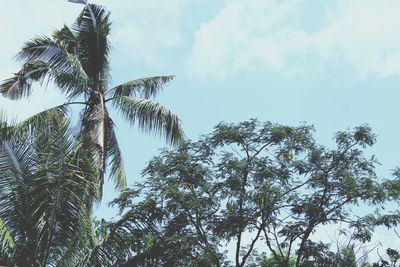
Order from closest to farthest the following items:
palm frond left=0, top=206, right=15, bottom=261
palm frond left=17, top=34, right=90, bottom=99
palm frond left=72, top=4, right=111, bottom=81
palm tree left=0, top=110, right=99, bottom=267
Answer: palm frond left=0, top=206, right=15, bottom=261 → palm tree left=0, top=110, right=99, bottom=267 → palm frond left=17, top=34, right=90, bottom=99 → palm frond left=72, top=4, right=111, bottom=81

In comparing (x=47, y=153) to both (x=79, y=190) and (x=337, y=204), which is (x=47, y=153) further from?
(x=337, y=204)

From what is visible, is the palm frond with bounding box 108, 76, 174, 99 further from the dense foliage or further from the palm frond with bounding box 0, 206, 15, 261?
the palm frond with bounding box 0, 206, 15, 261

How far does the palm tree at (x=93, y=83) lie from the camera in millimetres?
16266

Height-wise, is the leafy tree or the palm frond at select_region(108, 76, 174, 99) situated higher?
the palm frond at select_region(108, 76, 174, 99)

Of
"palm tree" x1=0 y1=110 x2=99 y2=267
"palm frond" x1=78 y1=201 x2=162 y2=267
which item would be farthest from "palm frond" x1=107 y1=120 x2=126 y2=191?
"palm tree" x1=0 y1=110 x2=99 y2=267

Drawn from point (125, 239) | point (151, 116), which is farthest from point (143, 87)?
point (125, 239)

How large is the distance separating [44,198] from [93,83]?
7.20m

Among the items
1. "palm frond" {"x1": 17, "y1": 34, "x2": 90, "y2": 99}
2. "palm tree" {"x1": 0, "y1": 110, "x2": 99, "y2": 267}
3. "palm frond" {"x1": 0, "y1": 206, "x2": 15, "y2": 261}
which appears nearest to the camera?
"palm frond" {"x1": 0, "y1": 206, "x2": 15, "y2": 261}

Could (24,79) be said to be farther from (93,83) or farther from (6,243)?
(6,243)

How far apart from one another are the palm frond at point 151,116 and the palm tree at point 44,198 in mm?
6037

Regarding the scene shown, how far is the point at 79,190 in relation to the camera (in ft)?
34.8

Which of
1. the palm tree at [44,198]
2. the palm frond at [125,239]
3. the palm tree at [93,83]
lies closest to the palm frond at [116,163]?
the palm tree at [93,83]

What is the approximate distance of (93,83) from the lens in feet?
56.1

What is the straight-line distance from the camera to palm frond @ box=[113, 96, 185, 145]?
16.9m
